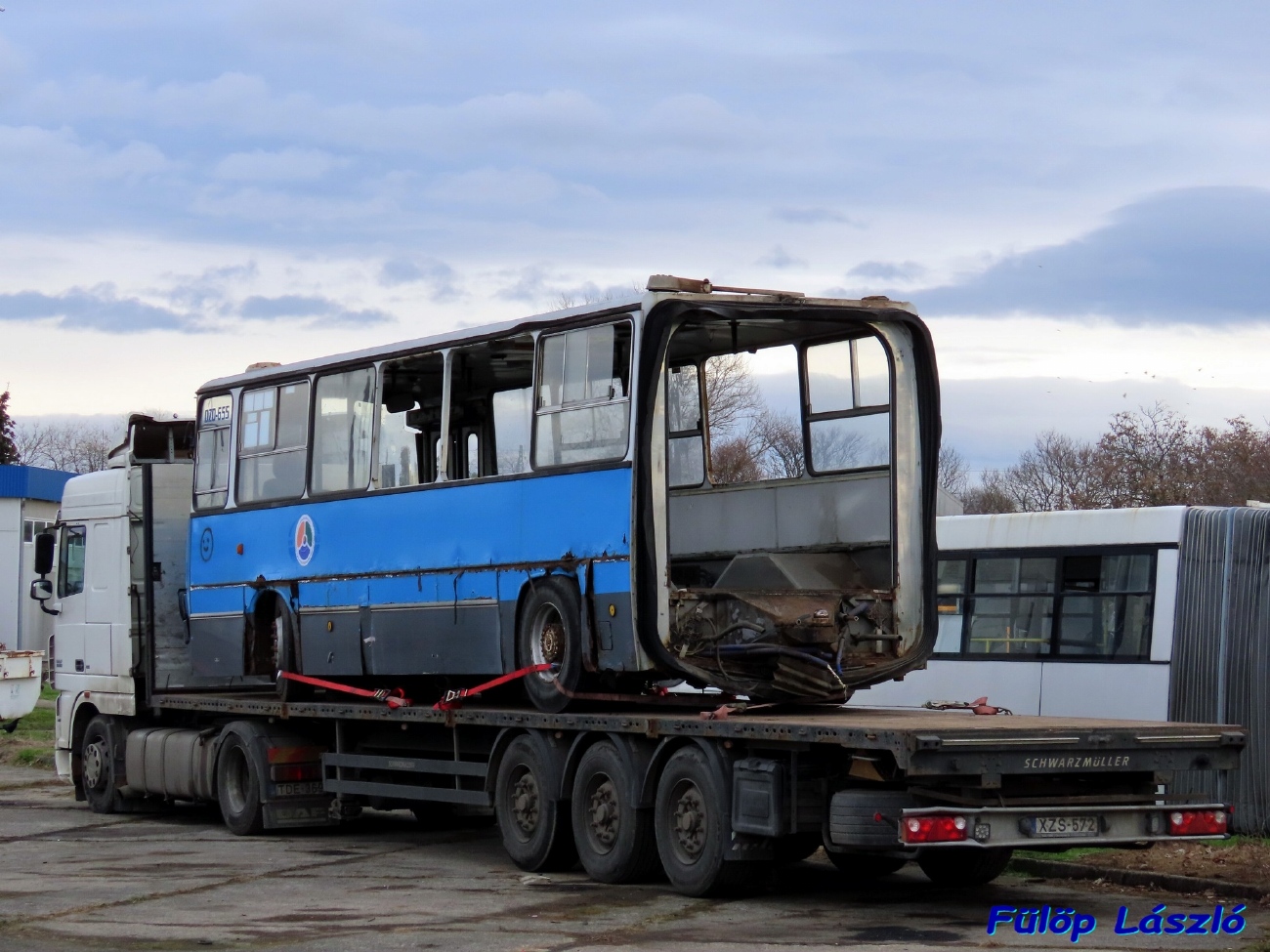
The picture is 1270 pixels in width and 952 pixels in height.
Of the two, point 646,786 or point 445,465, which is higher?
point 445,465

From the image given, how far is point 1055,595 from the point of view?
16734mm

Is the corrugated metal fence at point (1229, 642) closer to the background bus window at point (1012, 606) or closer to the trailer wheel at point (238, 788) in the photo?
the background bus window at point (1012, 606)

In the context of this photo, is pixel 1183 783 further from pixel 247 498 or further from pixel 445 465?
→ pixel 247 498

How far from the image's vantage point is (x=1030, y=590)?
Result: 55.8ft

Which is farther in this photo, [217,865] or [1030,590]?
[1030,590]

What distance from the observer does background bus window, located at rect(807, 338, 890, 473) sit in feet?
44.8

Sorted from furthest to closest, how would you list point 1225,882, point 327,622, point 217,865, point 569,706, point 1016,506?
point 1016,506, point 327,622, point 217,865, point 569,706, point 1225,882

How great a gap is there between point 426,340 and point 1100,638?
20.8 feet

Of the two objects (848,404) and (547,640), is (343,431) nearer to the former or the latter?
(547,640)

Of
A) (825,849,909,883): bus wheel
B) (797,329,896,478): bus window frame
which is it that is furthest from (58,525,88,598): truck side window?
(825,849,909,883): bus wheel

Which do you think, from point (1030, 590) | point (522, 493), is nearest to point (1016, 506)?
point (1030, 590)

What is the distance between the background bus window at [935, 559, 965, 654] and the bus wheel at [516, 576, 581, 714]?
547 cm

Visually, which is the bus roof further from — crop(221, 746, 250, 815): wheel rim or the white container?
the white container

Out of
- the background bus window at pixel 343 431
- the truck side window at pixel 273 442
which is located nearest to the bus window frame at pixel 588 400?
the background bus window at pixel 343 431
